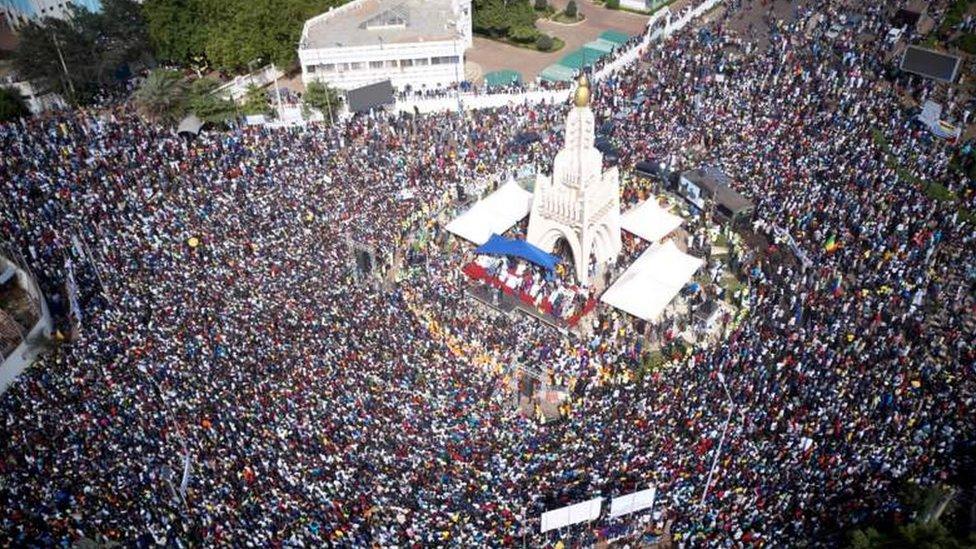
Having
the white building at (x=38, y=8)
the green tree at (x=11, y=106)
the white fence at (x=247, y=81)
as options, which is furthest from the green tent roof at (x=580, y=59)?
the white building at (x=38, y=8)

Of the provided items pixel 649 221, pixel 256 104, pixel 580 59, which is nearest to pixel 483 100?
pixel 580 59

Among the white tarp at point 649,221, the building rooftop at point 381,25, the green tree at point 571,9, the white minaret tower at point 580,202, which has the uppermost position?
the building rooftop at point 381,25

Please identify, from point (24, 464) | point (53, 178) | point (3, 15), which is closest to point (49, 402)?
point (24, 464)

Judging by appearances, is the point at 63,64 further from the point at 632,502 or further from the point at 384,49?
the point at 632,502

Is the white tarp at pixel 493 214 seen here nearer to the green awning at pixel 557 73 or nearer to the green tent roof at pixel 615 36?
the green awning at pixel 557 73

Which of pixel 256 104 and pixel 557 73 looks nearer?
pixel 256 104
